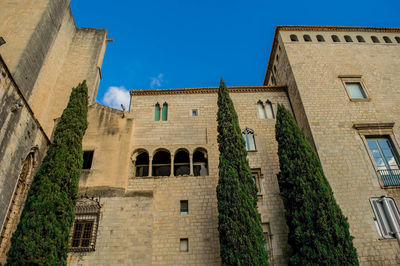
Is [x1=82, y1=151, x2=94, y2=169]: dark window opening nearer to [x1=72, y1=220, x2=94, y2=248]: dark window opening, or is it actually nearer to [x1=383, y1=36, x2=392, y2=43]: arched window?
[x1=72, y1=220, x2=94, y2=248]: dark window opening

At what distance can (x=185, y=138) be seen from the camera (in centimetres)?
1370

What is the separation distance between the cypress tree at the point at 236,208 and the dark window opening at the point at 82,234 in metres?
5.09

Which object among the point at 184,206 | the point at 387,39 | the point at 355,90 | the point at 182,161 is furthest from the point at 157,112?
the point at 387,39

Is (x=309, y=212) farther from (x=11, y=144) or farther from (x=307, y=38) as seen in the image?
(x=307, y=38)

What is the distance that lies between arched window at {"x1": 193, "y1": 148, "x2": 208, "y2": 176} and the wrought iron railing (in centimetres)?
757

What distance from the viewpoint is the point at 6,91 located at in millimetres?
8844

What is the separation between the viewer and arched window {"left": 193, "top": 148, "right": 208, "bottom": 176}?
518 inches

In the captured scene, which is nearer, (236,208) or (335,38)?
(236,208)

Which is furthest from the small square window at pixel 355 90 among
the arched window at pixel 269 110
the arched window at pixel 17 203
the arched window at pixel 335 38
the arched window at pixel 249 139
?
the arched window at pixel 17 203

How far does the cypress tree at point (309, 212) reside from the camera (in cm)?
892

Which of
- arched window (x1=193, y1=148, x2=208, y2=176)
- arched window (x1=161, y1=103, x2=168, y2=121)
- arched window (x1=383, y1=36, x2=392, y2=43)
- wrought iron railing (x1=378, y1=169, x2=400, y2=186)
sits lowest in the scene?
wrought iron railing (x1=378, y1=169, x2=400, y2=186)

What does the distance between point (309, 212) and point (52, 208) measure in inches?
340

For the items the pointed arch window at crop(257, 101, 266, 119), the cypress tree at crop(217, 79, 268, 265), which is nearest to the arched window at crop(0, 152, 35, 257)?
the cypress tree at crop(217, 79, 268, 265)

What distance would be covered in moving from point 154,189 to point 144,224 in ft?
5.54
